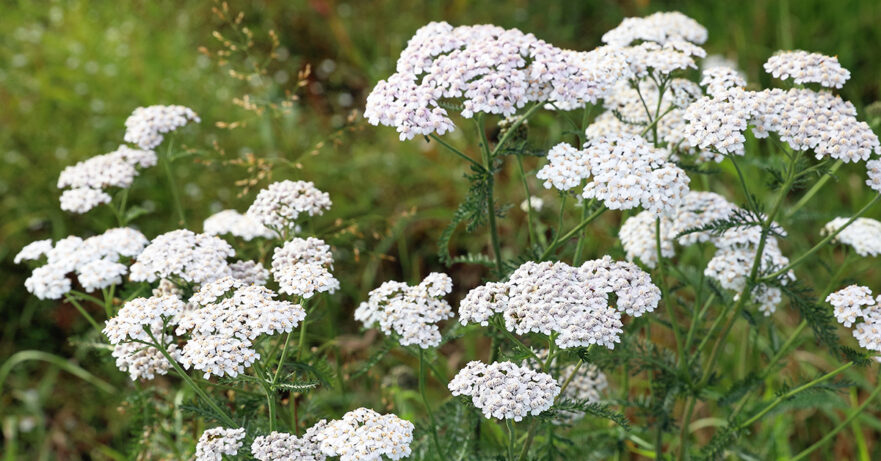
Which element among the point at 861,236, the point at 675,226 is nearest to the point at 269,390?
the point at 675,226

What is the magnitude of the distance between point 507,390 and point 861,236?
177 centimetres

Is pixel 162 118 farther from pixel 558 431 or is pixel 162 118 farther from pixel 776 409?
pixel 776 409

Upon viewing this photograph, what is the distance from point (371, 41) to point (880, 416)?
4811 millimetres

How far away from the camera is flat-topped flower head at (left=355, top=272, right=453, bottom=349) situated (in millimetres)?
2729

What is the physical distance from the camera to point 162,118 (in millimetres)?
3529

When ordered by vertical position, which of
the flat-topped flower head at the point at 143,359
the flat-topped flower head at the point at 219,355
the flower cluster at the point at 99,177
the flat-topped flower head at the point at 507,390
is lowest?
the flat-topped flower head at the point at 507,390

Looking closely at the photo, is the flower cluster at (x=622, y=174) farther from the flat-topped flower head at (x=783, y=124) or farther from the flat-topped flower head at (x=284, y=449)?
the flat-topped flower head at (x=284, y=449)

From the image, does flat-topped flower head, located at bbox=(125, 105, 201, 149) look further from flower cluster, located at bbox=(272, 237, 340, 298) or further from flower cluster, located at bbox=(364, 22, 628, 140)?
flower cluster, located at bbox=(364, 22, 628, 140)

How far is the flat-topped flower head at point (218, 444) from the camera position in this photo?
2471 millimetres

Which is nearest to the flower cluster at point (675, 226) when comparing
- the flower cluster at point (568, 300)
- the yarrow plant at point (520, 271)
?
the yarrow plant at point (520, 271)

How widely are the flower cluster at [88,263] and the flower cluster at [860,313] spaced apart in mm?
2328

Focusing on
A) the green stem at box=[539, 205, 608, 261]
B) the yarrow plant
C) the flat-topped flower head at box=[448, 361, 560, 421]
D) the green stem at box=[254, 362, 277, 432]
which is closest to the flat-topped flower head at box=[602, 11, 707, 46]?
the yarrow plant

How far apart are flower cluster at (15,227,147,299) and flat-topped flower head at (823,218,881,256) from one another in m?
2.56

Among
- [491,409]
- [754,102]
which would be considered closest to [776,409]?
[754,102]
